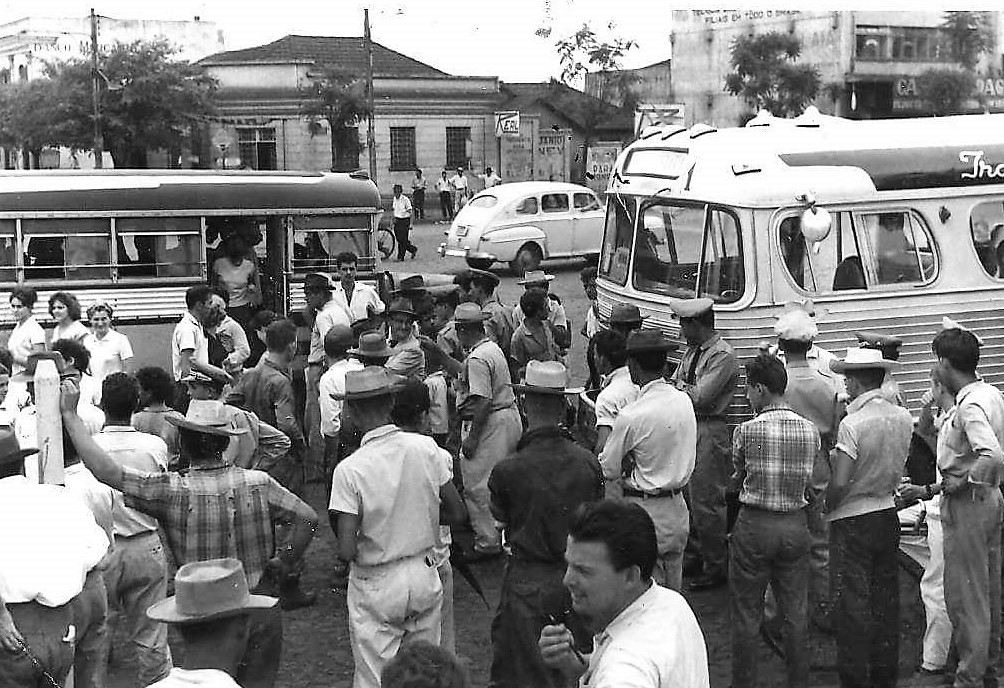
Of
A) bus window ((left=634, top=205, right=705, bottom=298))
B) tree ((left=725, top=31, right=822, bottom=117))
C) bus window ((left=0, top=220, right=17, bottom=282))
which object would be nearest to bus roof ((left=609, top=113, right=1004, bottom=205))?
bus window ((left=634, top=205, right=705, bottom=298))

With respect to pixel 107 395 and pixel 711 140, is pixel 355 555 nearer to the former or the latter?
pixel 107 395

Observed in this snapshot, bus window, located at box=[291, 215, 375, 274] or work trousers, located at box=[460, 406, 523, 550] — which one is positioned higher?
bus window, located at box=[291, 215, 375, 274]

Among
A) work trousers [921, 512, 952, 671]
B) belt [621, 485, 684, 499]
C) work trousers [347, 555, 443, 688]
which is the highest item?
belt [621, 485, 684, 499]

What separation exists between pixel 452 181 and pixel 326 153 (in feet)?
15.6

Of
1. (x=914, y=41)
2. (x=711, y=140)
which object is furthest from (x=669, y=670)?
(x=914, y=41)

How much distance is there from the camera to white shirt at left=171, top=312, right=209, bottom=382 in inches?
423

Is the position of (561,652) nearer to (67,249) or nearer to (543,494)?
(543,494)

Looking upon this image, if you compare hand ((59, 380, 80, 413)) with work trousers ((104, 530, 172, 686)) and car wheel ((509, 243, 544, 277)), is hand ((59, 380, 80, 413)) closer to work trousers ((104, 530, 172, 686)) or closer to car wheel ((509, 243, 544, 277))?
work trousers ((104, 530, 172, 686))

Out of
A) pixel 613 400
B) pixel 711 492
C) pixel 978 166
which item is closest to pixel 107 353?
A: pixel 613 400

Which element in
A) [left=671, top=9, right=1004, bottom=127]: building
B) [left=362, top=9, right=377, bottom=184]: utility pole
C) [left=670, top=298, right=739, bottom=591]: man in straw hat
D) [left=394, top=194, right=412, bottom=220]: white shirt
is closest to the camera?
[left=670, top=298, right=739, bottom=591]: man in straw hat

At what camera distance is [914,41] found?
49188mm

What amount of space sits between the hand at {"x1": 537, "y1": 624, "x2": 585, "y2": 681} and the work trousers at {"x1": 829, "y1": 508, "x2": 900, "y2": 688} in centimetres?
331

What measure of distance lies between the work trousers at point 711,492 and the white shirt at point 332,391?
2.37 m

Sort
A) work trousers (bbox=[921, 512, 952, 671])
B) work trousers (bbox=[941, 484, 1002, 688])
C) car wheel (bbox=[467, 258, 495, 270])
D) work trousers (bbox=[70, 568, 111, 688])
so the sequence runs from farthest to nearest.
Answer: car wheel (bbox=[467, 258, 495, 270])
work trousers (bbox=[921, 512, 952, 671])
work trousers (bbox=[941, 484, 1002, 688])
work trousers (bbox=[70, 568, 111, 688])
